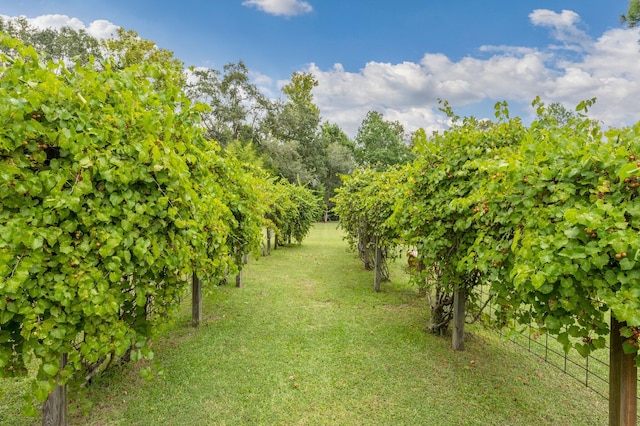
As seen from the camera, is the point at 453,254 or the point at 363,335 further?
the point at 363,335

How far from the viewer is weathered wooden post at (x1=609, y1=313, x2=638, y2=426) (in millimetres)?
1866

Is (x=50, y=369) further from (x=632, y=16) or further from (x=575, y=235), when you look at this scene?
(x=632, y=16)

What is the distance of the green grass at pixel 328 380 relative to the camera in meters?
2.90

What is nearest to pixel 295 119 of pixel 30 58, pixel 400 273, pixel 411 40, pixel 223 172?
pixel 411 40

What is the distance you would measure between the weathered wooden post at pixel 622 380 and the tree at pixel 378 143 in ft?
119

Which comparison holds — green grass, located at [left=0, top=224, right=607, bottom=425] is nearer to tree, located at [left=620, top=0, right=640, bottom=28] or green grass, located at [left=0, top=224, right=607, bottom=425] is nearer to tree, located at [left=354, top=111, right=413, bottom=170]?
tree, located at [left=620, top=0, right=640, bottom=28]

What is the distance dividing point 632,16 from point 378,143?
30.4 m

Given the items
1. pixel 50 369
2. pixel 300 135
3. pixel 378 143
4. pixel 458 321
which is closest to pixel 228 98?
pixel 300 135

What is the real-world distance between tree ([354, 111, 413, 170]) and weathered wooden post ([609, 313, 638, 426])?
36157mm

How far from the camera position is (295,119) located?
31.2 metres

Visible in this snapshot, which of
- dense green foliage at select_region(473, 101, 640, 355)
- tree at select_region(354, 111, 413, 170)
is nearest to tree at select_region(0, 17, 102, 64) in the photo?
tree at select_region(354, 111, 413, 170)

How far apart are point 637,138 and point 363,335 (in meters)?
3.76

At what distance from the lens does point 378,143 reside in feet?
129

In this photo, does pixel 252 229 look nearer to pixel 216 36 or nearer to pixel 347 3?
pixel 216 36
